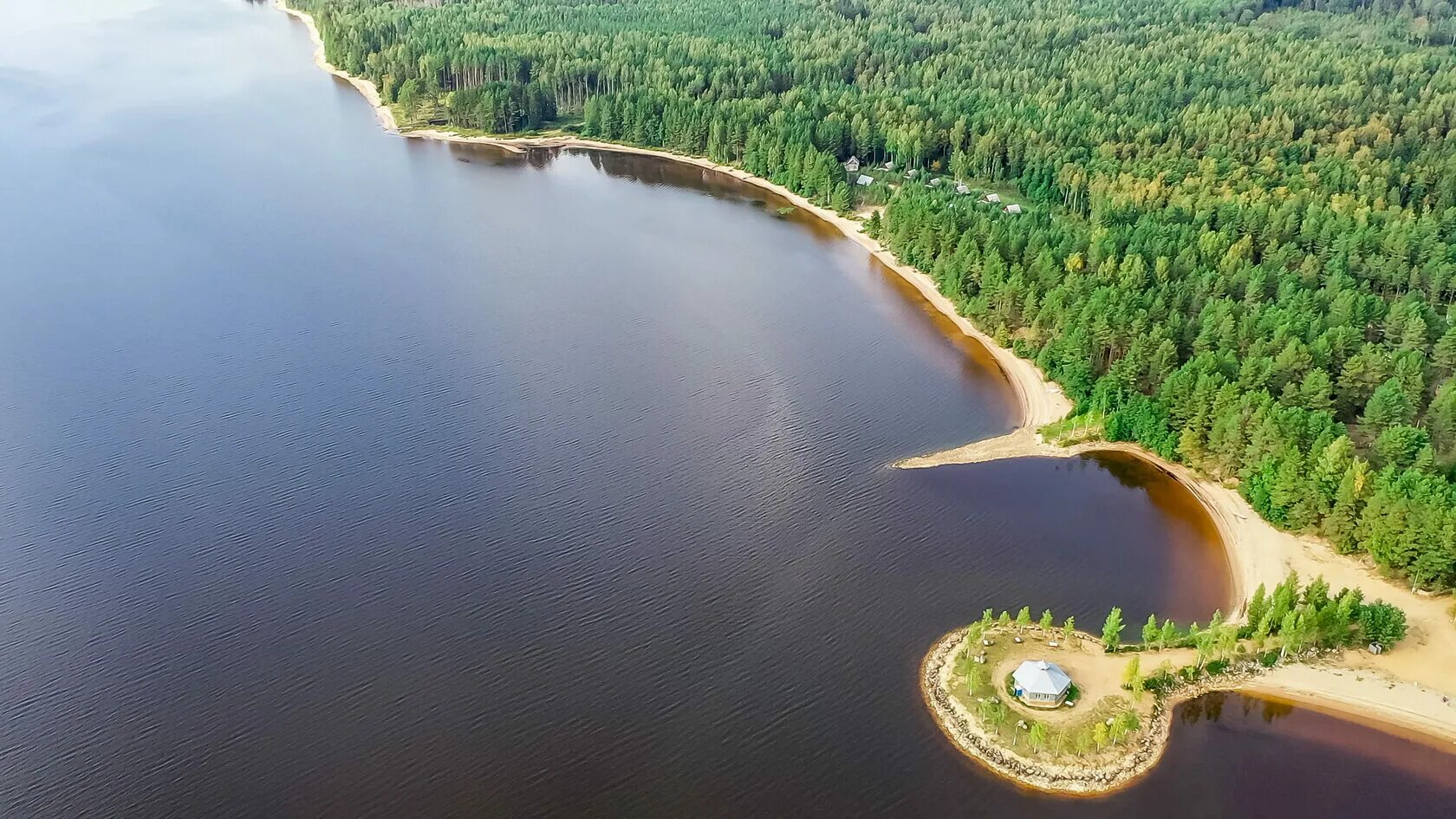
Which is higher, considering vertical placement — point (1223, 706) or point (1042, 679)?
point (1042, 679)

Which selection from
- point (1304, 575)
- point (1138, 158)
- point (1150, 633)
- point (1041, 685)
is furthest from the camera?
point (1138, 158)

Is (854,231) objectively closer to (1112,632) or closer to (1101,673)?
(1112,632)

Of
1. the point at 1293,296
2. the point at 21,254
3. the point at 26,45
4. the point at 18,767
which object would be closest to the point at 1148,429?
the point at 1293,296

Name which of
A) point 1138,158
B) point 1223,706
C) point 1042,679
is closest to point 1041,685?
point 1042,679

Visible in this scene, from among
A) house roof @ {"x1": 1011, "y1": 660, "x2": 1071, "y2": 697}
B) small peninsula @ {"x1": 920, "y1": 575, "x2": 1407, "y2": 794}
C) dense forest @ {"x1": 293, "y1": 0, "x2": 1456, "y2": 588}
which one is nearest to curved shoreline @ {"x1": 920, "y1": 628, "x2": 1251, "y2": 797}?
small peninsula @ {"x1": 920, "y1": 575, "x2": 1407, "y2": 794}

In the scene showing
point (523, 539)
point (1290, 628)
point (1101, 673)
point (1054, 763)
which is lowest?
point (523, 539)

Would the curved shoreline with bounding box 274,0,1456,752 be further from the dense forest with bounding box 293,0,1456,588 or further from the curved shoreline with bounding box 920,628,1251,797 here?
the curved shoreline with bounding box 920,628,1251,797
